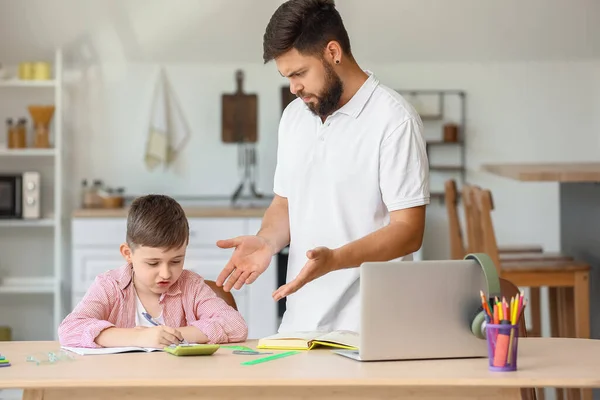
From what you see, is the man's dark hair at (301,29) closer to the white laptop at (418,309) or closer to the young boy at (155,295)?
the young boy at (155,295)

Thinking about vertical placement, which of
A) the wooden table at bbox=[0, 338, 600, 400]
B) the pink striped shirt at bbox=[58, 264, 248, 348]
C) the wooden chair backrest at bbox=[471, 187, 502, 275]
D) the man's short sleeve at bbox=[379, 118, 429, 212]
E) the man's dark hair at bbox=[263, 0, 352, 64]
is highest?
the man's dark hair at bbox=[263, 0, 352, 64]

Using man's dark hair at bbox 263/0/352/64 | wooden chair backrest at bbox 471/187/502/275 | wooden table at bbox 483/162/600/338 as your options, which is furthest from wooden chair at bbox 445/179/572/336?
man's dark hair at bbox 263/0/352/64

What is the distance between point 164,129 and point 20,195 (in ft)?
2.92

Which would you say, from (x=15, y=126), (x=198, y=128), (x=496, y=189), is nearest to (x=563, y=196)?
(x=496, y=189)

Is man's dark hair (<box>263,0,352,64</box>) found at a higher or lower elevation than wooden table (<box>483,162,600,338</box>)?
higher

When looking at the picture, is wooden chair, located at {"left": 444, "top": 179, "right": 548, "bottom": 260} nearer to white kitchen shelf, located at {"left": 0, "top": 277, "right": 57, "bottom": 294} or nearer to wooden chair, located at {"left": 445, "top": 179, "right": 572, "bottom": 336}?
wooden chair, located at {"left": 445, "top": 179, "right": 572, "bottom": 336}

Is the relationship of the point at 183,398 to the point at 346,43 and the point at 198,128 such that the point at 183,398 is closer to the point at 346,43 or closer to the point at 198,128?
the point at 346,43

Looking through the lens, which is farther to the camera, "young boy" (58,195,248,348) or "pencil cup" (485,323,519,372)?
"young boy" (58,195,248,348)

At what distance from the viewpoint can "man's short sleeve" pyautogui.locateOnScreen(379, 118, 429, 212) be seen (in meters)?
2.33

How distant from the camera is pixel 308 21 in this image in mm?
2344

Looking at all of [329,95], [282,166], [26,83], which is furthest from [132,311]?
[26,83]

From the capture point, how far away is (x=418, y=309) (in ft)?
6.30

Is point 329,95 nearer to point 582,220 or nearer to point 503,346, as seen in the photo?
point 503,346

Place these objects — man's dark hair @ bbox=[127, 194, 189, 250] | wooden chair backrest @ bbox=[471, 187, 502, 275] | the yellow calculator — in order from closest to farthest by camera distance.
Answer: the yellow calculator < man's dark hair @ bbox=[127, 194, 189, 250] < wooden chair backrest @ bbox=[471, 187, 502, 275]
